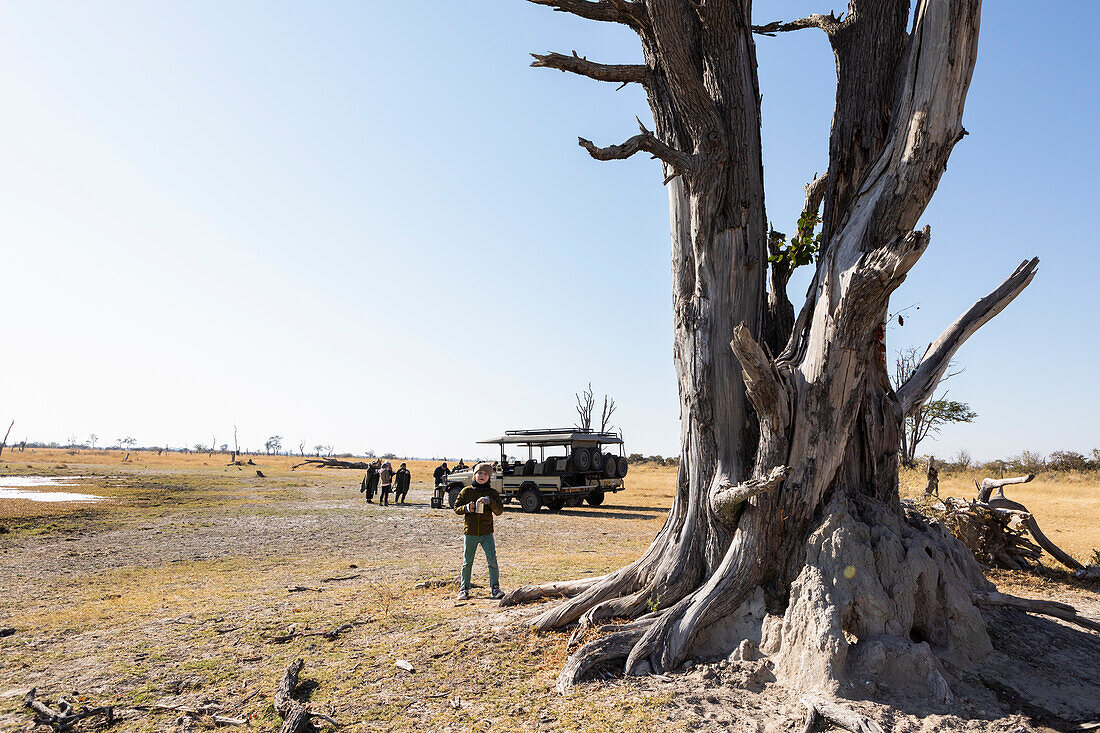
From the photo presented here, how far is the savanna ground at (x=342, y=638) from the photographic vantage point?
13.9 ft

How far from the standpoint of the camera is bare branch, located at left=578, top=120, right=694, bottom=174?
4938 millimetres

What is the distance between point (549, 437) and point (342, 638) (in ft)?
50.7

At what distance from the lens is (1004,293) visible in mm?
5504

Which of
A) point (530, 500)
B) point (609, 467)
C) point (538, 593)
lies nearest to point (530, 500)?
point (530, 500)

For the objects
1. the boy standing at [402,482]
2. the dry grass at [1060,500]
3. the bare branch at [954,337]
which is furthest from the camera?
the boy standing at [402,482]

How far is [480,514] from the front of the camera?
7.52 meters

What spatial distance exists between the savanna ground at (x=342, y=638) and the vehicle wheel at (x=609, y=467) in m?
7.33

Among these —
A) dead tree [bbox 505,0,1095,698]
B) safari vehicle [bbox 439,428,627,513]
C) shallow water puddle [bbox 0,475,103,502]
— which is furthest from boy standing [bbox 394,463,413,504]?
dead tree [bbox 505,0,1095,698]

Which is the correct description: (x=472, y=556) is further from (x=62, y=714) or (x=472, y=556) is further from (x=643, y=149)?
(x=643, y=149)

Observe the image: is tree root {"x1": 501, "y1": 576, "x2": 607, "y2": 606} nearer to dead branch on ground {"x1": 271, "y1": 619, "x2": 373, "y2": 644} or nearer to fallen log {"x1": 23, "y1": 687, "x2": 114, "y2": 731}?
dead branch on ground {"x1": 271, "y1": 619, "x2": 373, "y2": 644}

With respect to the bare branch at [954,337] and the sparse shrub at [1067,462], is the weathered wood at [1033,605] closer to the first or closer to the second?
the bare branch at [954,337]

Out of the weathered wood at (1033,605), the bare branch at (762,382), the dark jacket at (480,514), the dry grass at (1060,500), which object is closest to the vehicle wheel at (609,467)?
the dry grass at (1060,500)

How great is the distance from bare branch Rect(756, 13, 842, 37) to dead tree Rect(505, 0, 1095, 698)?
0.03 m

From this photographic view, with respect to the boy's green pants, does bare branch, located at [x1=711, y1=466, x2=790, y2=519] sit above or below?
above
